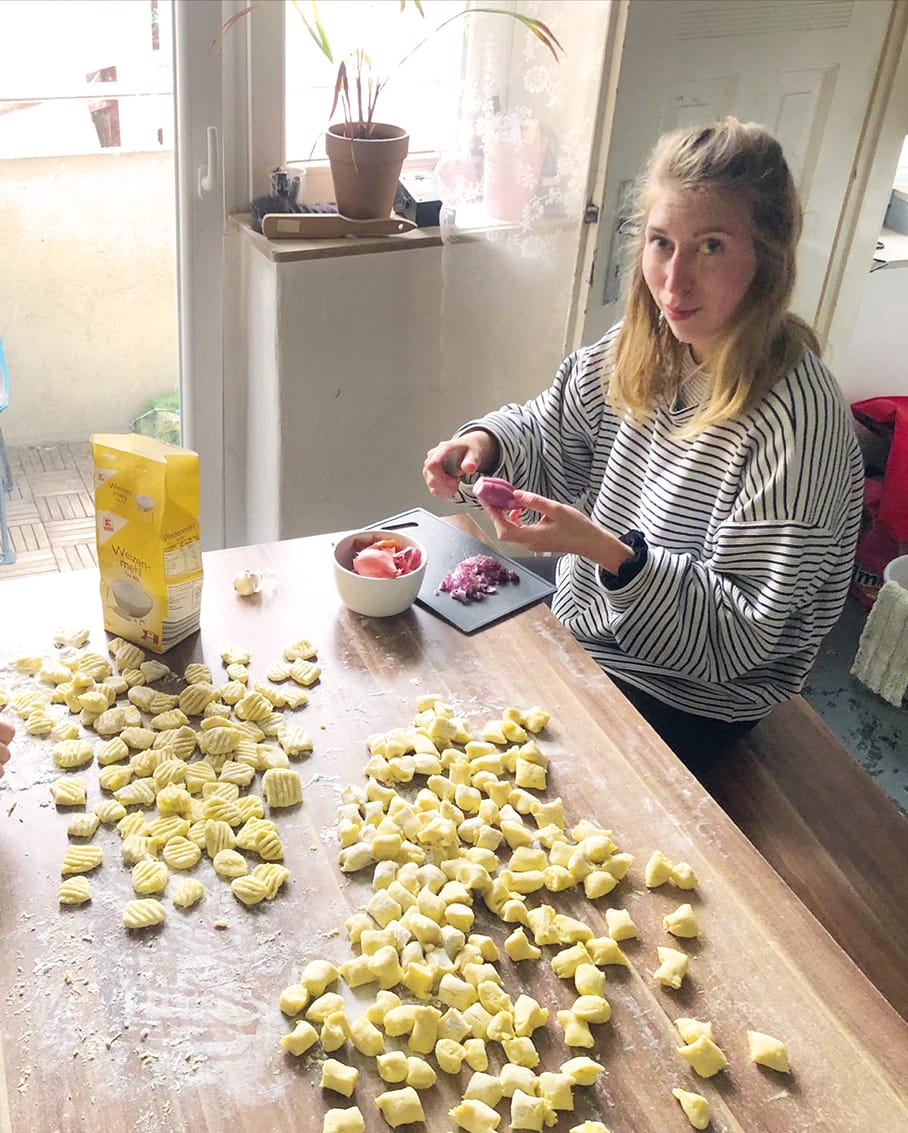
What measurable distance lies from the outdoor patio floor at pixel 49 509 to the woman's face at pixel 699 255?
1285 millimetres

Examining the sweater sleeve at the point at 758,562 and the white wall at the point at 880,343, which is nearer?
the sweater sleeve at the point at 758,562

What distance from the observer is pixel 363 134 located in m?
1.96

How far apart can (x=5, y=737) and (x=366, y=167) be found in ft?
4.16

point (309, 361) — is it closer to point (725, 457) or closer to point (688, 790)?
point (725, 457)

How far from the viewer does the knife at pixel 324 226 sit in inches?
76.9

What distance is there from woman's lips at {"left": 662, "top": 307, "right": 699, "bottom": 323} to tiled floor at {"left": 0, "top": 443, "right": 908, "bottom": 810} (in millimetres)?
1234

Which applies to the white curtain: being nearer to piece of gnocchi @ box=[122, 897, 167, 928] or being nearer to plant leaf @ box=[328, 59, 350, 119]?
plant leaf @ box=[328, 59, 350, 119]

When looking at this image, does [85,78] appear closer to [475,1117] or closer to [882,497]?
[475,1117]

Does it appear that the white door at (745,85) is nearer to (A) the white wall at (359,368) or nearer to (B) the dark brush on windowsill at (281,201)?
(A) the white wall at (359,368)

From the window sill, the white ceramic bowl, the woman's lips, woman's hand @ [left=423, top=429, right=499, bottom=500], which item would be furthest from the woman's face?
the window sill

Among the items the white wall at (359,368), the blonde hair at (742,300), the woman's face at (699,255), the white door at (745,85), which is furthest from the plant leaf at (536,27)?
the woman's face at (699,255)

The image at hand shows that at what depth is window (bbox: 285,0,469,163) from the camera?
1.90 m

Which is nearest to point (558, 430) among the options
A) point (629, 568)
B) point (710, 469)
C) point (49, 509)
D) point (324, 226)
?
point (710, 469)

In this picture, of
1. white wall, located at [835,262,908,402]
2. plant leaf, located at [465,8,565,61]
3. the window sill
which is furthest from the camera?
white wall, located at [835,262,908,402]
